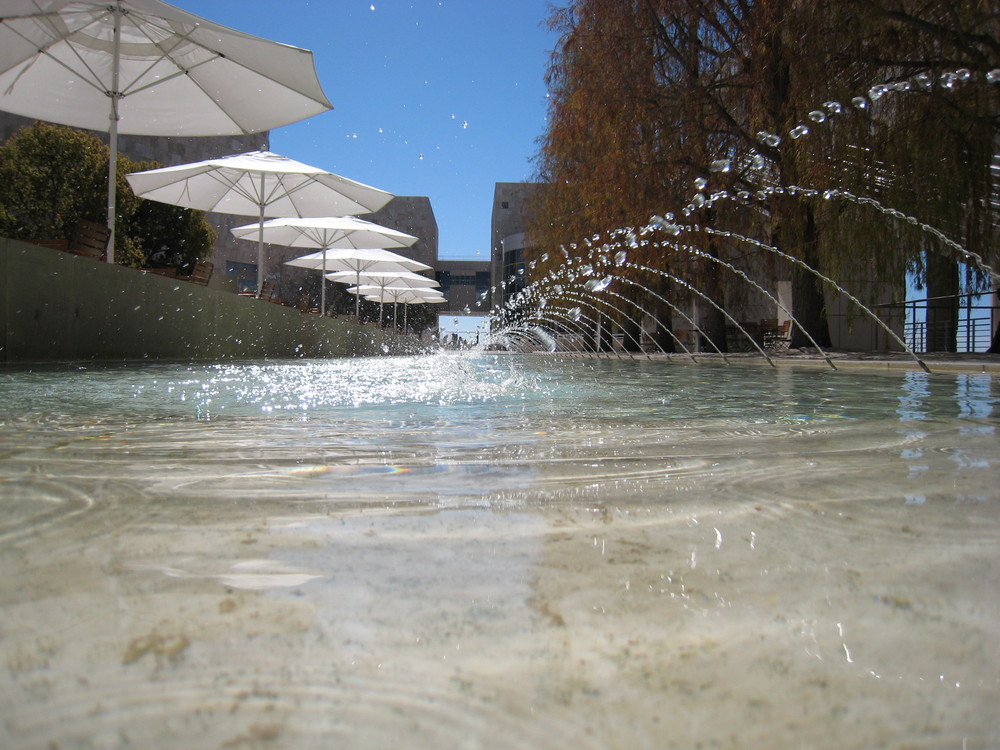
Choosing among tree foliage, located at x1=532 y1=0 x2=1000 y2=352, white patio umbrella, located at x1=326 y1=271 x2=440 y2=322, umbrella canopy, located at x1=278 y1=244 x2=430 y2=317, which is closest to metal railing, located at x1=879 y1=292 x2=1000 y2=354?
tree foliage, located at x1=532 y1=0 x2=1000 y2=352

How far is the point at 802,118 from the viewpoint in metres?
8.80

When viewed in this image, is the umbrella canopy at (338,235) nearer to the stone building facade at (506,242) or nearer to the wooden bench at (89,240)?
the wooden bench at (89,240)

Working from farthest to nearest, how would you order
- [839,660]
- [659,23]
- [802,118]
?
[659,23] < [802,118] < [839,660]

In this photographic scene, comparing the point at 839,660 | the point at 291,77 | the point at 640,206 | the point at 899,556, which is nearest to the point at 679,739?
the point at 839,660

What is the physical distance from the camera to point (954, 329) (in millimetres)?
15883

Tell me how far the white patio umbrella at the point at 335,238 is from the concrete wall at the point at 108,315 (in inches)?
195

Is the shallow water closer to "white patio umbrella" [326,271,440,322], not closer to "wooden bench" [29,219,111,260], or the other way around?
"wooden bench" [29,219,111,260]

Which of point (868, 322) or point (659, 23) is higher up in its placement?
point (659, 23)

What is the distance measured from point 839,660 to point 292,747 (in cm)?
43

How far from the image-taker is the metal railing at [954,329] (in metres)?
14.3

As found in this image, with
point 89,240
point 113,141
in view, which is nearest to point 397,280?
point 113,141

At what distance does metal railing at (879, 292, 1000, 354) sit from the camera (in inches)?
564

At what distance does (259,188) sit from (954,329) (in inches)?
592

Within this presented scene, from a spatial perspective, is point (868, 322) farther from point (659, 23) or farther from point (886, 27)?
point (886, 27)
